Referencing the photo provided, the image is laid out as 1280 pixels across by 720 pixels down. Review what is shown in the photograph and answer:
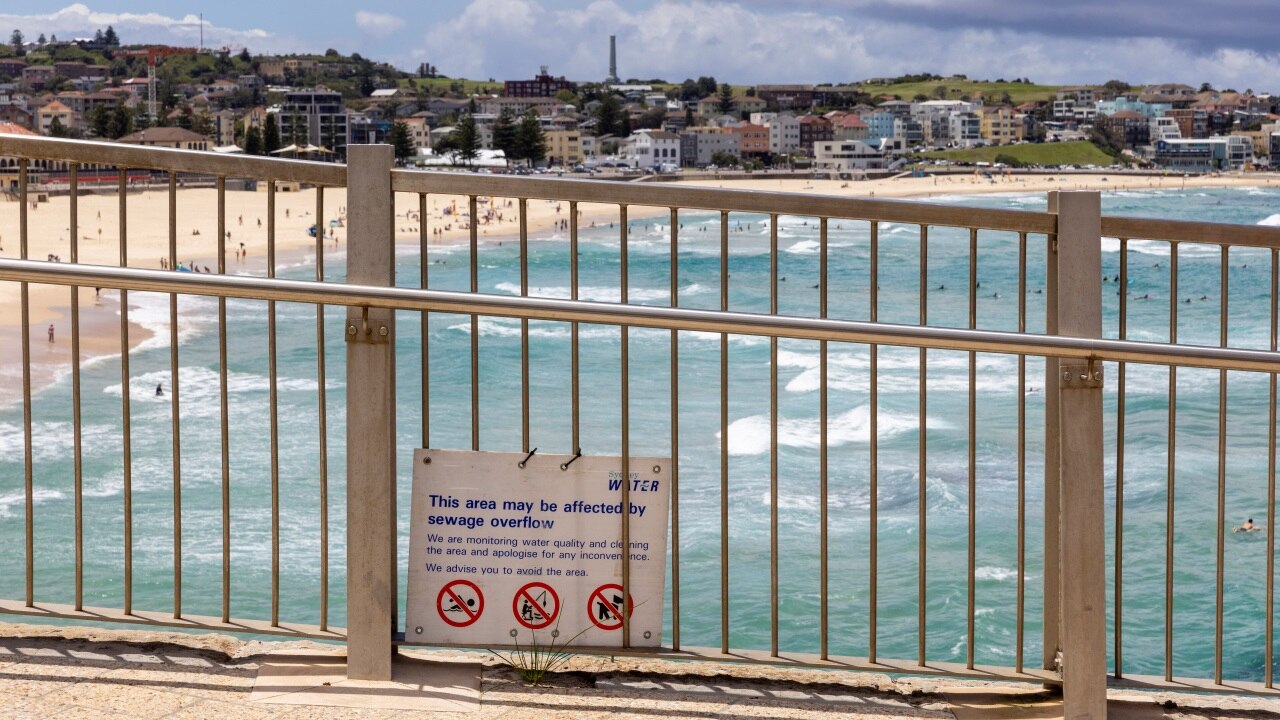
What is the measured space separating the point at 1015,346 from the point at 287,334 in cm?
3596

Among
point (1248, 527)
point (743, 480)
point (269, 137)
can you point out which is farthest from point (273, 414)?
point (269, 137)

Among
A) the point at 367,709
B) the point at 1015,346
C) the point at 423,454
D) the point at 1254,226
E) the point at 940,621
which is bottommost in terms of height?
the point at 940,621

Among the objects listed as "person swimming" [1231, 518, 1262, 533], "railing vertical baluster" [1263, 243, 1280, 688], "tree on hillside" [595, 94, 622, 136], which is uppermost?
"tree on hillside" [595, 94, 622, 136]

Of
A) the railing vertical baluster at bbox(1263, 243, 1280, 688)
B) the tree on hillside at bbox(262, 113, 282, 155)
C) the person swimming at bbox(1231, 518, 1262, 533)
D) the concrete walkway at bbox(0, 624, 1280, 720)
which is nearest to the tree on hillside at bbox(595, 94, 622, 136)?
the tree on hillside at bbox(262, 113, 282, 155)

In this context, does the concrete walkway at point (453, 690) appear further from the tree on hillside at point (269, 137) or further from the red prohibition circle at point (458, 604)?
the tree on hillside at point (269, 137)

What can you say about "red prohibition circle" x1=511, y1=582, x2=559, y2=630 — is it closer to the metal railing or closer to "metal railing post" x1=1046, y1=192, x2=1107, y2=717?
the metal railing

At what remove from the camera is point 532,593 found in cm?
352

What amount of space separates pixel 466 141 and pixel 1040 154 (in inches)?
3141

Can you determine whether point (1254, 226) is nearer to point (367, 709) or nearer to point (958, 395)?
point (367, 709)

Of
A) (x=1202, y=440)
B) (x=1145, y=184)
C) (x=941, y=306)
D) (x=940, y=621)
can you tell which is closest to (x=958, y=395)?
(x=1202, y=440)

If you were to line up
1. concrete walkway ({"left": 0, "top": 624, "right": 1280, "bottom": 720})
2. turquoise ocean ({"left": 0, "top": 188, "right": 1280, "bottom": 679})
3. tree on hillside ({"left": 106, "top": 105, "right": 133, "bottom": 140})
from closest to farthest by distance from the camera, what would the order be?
1. concrete walkway ({"left": 0, "top": 624, "right": 1280, "bottom": 720})
2. turquoise ocean ({"left": 0, "top": 188, "right": 1280, "bottom": 679})
3. tree on hillside ({"left": 106, "top": 105, "right": 133, "bottom": 140})

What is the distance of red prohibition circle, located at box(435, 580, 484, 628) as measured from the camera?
11.6ft

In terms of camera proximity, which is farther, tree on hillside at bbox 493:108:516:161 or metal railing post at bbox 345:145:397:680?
tree on hillside at bbox 493:108:516:161

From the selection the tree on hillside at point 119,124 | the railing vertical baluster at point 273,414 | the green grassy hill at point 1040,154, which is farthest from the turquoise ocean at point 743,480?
the green grassy hill at point 1040,154
